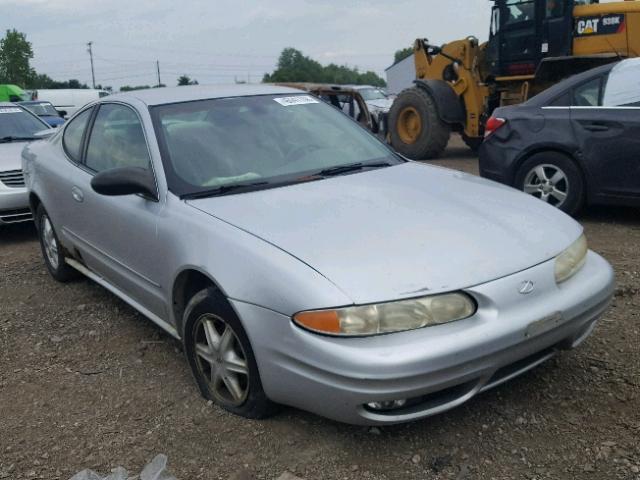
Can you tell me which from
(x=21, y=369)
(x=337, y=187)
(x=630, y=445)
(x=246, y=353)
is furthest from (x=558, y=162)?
(x=21, y=369)

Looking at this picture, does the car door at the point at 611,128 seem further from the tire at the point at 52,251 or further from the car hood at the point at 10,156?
the car hood at the point at 10,156

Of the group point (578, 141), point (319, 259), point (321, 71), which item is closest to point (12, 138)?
point (578, 141)

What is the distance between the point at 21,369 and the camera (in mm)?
3604

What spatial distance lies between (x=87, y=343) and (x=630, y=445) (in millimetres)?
2919

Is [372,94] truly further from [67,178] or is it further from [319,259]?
[319,259]

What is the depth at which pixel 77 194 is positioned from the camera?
4117 mm

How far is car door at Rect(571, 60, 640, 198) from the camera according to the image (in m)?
5.49

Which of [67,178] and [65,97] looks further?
[65,97]

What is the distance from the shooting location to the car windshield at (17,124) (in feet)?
25.4

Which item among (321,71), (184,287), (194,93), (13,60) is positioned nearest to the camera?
(184,287)

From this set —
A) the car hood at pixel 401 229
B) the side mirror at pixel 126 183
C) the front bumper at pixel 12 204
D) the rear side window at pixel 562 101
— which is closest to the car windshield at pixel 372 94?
the rear side window at pixel 562 101

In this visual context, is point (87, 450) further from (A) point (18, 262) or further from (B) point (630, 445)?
(A) point (18, 262)

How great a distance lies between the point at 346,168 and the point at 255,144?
0.51m

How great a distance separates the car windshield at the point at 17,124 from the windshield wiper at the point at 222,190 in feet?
18.0
